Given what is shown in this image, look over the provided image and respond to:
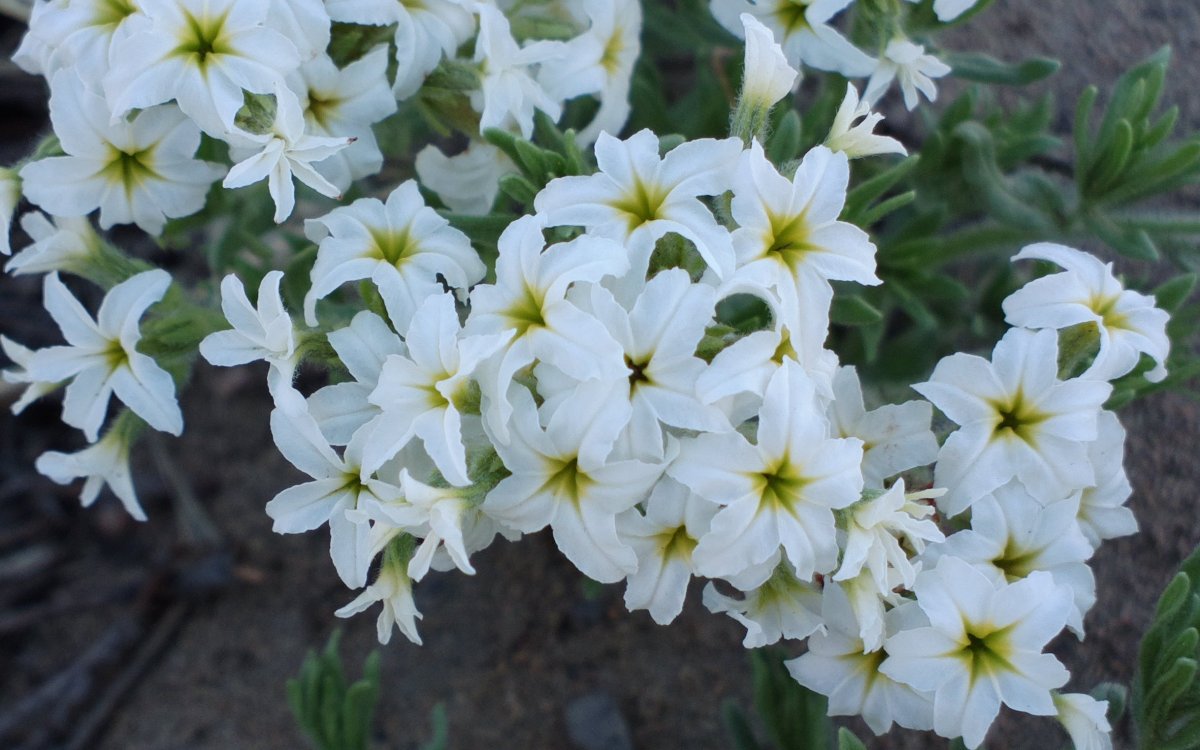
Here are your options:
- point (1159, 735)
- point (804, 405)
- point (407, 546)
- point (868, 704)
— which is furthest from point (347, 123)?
point (1159, 735)

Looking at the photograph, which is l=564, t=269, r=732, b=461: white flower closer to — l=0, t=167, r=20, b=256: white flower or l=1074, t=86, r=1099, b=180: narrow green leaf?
l=0, t=167, r=20, b=256: white flower

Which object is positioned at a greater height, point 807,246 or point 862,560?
point 807,246

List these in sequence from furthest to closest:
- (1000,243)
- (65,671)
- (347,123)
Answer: (65,671)
(1000,243)
(347,123)

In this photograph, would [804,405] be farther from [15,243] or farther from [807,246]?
[15,243]

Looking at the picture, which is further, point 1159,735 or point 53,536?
point 53,536

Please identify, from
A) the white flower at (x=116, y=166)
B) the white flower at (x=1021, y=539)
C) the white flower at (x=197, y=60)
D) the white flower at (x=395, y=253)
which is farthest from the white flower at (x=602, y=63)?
the white flower at (x=1021, y=539)

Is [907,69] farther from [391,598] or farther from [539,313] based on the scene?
[391,598]
